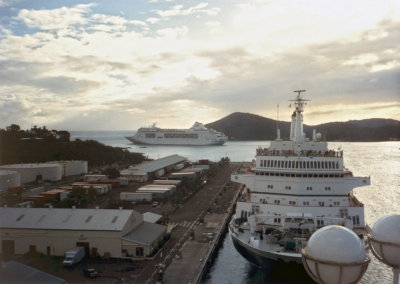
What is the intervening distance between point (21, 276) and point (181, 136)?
15983 cm

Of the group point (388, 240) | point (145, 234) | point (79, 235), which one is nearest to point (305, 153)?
point (145, 234)

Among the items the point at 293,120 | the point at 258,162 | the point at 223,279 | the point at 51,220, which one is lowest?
the point at 223,279

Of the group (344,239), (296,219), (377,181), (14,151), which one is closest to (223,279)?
(296,219)

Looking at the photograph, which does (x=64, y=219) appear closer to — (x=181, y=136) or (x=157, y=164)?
(x=157, y=164)

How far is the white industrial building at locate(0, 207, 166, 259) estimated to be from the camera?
22.5 meters

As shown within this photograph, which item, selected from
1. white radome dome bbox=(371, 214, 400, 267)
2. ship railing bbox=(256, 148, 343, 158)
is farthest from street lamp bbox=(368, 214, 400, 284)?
ship railing bbox=(256, 148, 343, 158)

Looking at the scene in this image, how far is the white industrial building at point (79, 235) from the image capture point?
884 inches

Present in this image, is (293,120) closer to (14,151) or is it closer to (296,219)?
(296,219)

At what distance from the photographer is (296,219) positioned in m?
21.4

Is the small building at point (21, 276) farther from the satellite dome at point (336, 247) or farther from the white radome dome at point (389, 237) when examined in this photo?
the white radome dome at point (389, 237)

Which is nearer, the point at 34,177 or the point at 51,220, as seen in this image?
the point at 51,220

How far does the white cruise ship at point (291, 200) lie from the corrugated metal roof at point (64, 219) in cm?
741

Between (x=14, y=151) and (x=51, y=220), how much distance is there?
61.7 meters

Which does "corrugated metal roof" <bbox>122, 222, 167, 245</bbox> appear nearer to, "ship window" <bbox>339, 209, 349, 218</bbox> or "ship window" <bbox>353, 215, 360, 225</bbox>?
"ship window" <bbox>339, 209, 349, 218</bbox>
